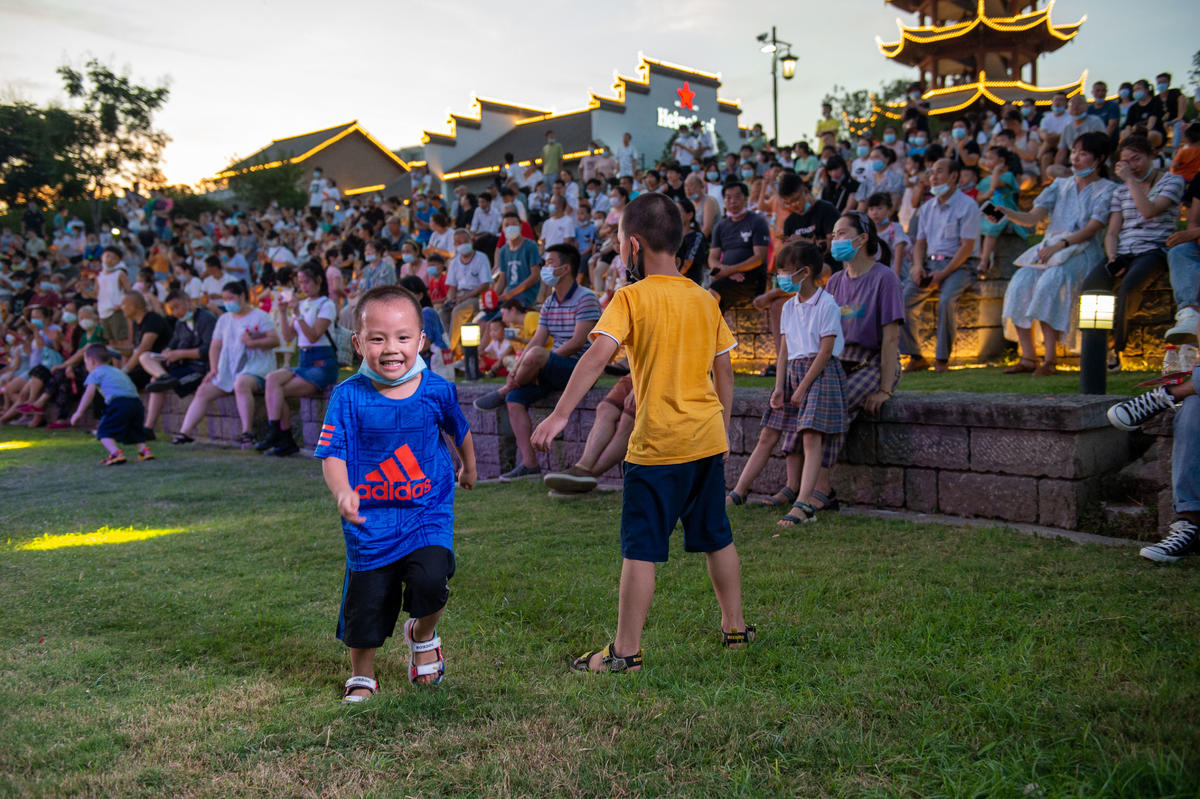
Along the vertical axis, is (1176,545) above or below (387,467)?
below

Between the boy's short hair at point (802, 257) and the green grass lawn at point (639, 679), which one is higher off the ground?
the boy's short hair at point (802, 257)

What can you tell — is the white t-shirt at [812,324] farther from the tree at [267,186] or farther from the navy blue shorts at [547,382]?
the tree at [267,186]

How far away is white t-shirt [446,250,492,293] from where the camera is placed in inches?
474

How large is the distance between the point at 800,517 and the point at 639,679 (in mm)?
2543

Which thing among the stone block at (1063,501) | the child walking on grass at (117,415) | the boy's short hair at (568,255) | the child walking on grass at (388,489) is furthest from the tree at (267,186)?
the child walking on grass at (388,489)

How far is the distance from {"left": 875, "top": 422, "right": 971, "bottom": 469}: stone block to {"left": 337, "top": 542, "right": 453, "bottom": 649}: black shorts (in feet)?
11.5

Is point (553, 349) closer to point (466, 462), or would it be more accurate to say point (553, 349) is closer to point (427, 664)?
→ point (466, 462)

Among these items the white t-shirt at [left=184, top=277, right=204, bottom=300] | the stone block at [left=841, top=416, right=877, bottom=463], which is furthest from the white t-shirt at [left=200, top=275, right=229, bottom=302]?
the stone block at [left=841, top=416, right=877, bottom=463]

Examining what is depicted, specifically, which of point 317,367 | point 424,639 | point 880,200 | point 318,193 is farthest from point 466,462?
point 318,193

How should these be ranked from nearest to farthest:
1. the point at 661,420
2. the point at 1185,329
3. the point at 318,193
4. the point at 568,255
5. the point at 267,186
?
the point at 661,420
the point at 1185,329
the point at 568,255
the point at 318,193
the point at 267,186

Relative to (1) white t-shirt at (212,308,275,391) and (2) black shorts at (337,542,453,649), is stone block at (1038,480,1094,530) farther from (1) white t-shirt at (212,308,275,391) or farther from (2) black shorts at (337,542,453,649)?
(1) white t-shirt at (212,308,275,391)

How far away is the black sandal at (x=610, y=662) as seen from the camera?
3172 mm

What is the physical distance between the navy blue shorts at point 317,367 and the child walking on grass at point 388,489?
24.7ft

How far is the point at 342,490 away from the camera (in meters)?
2.87
